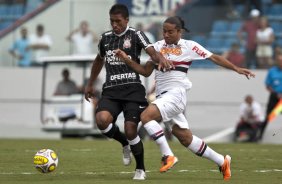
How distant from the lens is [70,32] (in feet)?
98.8

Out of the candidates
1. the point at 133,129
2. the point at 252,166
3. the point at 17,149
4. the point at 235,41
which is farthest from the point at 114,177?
the point at 235,41

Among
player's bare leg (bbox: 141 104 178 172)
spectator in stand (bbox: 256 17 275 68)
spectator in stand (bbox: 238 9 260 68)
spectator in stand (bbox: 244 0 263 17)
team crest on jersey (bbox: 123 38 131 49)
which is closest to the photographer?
player's bare leg (bbox: 141 104 178 172)

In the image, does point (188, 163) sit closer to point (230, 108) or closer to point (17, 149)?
point (17, 149)

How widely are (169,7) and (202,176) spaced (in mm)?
17166

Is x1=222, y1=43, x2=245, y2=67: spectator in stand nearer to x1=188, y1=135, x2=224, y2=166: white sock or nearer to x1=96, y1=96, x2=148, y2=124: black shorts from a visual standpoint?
x1=96, y1=96, x2=148, y2=124: black shorts

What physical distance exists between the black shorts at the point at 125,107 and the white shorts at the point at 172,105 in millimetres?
328

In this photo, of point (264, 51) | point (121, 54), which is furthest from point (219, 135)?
point (121, 54)

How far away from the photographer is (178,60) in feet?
41.8

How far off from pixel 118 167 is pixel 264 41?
582 inches

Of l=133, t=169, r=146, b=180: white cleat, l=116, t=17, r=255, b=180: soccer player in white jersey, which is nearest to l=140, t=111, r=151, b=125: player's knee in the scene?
l=116, t=17, r=255, b=180: soccer player in white jersey

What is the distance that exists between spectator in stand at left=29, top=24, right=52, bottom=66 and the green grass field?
997 cm

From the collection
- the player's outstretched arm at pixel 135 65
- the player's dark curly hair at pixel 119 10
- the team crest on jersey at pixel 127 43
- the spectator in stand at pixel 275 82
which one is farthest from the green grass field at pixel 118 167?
the spectator in stand at pixel 275 82

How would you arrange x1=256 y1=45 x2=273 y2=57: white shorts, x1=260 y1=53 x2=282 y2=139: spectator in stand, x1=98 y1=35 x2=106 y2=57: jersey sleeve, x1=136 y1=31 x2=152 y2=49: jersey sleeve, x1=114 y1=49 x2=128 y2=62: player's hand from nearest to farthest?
x1=114 y1=49 x2=128 y2=62: player's hand
x1=136 y1=31 x2=152 y2=49: jersey sleeve
x1=98 y1=35 x2=106 y2=57: jersey sleeve
x1=260 y1=53 x2=282 y2=139: spectator in stand
x1=256 y1=45 x2=273 y2=57: white shorts

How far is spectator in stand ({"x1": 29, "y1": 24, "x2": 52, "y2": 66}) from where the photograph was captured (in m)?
30.2
